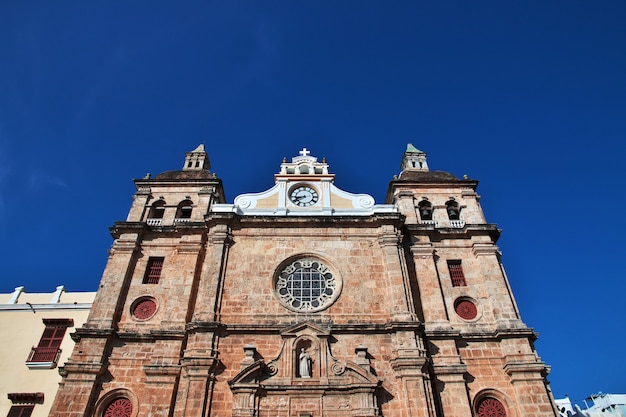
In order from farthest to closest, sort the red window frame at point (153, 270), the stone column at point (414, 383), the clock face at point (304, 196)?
the clock face at point (304, 196) < the red window frame at point (153, 270) < the stone column at point (414, 383)

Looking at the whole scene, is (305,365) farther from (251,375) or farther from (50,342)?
(50,342)

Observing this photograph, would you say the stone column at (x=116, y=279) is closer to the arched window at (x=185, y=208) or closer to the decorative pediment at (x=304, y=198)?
the arched window at (x=185, y=208)

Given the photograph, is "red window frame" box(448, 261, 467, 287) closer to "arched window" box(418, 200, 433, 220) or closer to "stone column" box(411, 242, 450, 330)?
"stone column" box(411, 242, 450, 330)

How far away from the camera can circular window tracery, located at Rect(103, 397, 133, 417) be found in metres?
15.7

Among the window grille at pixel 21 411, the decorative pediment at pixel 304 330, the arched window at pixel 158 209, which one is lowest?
the window grille at pixel 21 411

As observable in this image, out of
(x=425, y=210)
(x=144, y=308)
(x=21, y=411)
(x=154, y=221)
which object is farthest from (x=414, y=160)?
(x=21, y=411)

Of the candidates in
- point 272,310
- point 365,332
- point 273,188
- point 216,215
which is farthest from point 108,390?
point 273,188

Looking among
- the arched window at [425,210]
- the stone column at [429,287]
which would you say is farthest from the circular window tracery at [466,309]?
the arched window at [425,210]

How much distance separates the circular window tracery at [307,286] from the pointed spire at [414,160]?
9.37m

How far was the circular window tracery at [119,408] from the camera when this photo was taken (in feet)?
51.4

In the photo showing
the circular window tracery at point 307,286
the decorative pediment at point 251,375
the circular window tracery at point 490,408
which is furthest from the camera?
the circular window tracery at point 307,286

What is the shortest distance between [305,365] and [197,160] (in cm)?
1400

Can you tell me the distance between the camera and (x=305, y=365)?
15.8 m

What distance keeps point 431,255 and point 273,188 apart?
837 cm
